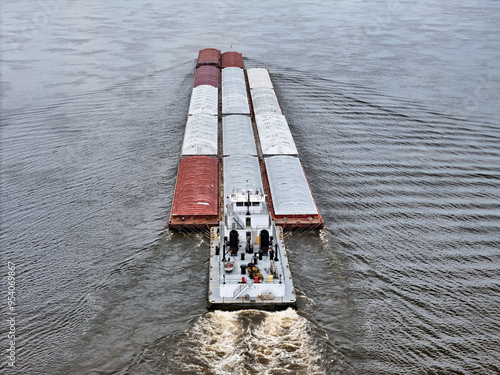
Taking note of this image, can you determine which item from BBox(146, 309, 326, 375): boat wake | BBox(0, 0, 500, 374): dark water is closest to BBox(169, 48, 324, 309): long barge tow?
BBox(146, 309, 326, 375): boat wake

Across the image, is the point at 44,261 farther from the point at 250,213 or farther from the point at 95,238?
the point at 250,213

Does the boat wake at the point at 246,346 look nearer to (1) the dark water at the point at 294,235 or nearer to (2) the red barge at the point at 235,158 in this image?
(1) the dark water at the point at 294,235

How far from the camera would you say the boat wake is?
24844 mm

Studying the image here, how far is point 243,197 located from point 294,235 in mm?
5226

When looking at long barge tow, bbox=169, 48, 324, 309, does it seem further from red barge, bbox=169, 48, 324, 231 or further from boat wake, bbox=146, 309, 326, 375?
boat wake, bbox=146, 309, 326, 375

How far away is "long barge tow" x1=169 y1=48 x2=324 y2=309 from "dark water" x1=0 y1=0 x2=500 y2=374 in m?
1.36

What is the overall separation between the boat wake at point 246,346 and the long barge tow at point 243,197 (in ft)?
3.02

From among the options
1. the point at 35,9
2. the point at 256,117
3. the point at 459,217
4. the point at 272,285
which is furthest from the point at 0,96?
the point at 35,9

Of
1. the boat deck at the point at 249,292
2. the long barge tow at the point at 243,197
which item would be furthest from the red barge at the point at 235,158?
the boat deck at the point at 249,292

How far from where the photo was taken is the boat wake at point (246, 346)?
2484 centimetres

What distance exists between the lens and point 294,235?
35812 mm

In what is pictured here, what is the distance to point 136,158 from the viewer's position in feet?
162

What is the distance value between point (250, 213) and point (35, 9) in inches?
5227

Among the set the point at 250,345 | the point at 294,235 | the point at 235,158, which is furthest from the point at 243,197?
the point at 250,345
